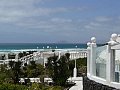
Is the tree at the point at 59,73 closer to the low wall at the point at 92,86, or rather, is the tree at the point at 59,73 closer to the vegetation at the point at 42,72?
the vegetation at the point at 42,72

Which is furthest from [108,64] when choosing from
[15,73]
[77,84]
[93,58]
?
[15,73]

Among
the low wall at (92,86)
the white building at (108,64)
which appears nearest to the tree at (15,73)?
the low wall at (92,86)

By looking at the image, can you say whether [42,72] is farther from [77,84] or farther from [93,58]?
[93,58]

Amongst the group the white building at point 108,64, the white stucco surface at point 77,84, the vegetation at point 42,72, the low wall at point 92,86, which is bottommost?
the white stucco surface at point 77,84

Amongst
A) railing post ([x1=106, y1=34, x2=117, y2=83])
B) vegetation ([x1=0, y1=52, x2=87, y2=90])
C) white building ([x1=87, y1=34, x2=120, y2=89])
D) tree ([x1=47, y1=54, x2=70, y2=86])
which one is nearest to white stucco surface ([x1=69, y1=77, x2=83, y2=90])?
vegetation ([x1=0, y1=52, x2=87, y2=90])

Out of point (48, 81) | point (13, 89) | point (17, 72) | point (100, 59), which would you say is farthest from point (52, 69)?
point (100, 59)

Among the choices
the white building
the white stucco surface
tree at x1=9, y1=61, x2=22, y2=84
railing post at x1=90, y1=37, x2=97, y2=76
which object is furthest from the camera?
tree at x1=9, y1=61, x2=22, y2=84

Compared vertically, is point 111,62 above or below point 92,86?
above

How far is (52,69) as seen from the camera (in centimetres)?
2075

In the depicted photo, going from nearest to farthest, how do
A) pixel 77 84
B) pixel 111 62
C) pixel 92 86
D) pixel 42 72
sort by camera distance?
pixel 111 62 → pixel 92 86 → pixel 77 84 → pixel 42 72

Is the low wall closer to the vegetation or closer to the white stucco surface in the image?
the vegetation

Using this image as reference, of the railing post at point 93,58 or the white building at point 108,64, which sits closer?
the white building at point 108,64

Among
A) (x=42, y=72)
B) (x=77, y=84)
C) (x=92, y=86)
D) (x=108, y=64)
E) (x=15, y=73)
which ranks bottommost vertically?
(x=77, y=84)

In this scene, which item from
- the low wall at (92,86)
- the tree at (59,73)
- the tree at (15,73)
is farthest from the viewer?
the tree at (15,73)
